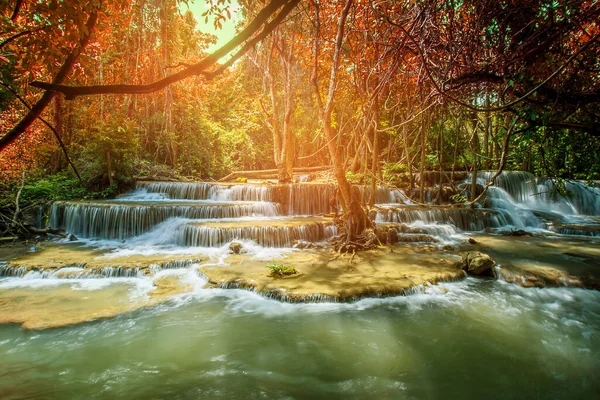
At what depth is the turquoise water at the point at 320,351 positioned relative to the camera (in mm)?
3137

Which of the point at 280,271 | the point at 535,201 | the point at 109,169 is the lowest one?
the point at 280,271

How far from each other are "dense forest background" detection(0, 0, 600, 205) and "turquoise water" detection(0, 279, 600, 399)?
232cm

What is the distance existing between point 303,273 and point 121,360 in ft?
10.7

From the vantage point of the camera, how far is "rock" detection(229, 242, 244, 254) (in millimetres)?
7769

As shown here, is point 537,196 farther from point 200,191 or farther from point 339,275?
point 200,191

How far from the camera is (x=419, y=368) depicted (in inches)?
136

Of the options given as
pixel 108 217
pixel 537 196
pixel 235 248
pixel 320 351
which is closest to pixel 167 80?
pixel 320 351

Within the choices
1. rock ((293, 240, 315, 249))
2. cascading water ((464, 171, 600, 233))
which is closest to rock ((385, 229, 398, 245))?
rock ((293, 240, 315, 249))

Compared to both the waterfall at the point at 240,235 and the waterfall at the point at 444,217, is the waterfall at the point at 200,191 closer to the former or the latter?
the waterfall at the point at 240,235

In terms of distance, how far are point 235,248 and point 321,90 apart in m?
6.00

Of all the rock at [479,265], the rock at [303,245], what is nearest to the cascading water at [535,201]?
the rock at [479,265]

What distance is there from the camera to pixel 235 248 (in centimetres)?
779

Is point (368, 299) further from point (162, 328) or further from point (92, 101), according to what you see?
point (92, 101)

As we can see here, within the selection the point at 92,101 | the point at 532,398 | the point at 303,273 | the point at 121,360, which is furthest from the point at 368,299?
the point at 92,101
